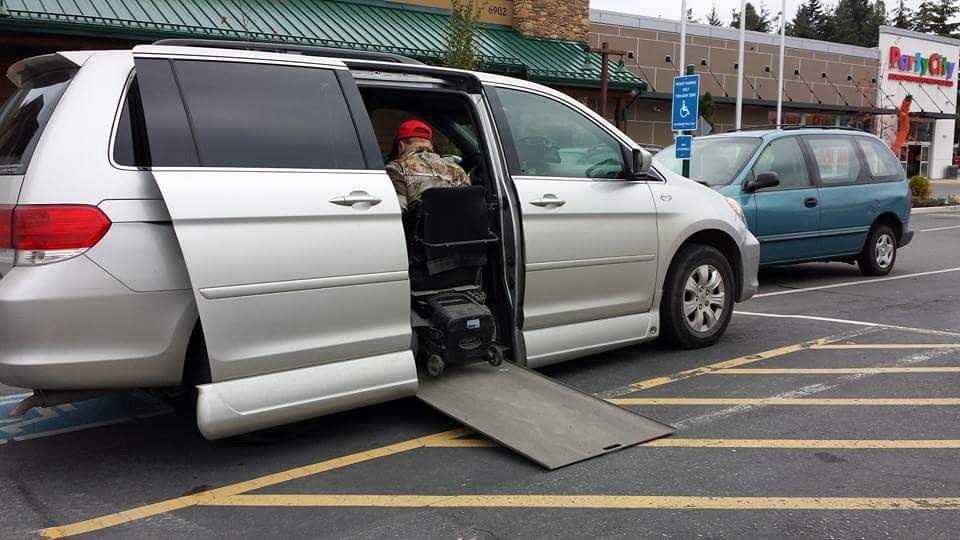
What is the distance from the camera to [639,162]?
5625 millimetres

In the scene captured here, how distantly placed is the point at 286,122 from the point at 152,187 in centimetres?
76

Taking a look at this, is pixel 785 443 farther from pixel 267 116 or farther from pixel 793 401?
pixel 267 116

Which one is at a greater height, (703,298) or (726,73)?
(726,73)

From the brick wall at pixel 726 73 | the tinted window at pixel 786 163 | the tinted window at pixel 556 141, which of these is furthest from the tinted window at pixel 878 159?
the brick wall at pixel 726 73

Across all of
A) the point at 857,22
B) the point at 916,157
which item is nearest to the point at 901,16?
the point at 857,22

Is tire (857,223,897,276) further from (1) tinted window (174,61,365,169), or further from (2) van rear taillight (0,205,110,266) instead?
(2) van rear taillight (0,205,110,266)

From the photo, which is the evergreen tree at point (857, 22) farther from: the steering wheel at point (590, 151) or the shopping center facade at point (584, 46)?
the steering wheel at point (590, 151)

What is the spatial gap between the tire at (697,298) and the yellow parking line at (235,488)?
2.16 m

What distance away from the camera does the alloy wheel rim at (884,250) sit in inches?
403

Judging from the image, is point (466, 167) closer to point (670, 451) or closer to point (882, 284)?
point (670, 451)

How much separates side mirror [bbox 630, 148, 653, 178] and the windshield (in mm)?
3858

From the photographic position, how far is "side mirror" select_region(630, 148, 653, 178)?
562cm

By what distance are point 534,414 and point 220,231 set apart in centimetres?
198

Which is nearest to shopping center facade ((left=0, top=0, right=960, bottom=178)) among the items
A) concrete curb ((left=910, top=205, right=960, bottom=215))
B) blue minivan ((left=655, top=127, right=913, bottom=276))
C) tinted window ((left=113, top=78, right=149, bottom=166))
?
blue minivan ((left=655, top=127, right=913, bottom=276))
